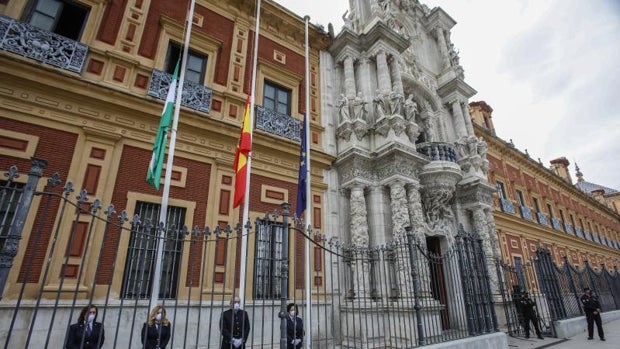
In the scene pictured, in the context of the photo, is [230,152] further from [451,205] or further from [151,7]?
[451,205]

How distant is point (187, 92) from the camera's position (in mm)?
8750

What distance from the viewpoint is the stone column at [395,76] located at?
11.5 metres

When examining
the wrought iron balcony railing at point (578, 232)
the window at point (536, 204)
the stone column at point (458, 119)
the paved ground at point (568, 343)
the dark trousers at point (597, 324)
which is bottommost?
the paved ground at point (568, 343)

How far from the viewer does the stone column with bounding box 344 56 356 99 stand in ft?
38.0

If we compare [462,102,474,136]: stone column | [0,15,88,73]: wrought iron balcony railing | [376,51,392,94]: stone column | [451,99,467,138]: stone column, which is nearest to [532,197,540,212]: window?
[462,102,474,136]: stone column

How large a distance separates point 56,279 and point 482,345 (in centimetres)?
855

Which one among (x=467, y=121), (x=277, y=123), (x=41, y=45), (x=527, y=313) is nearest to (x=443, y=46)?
(x=467, y=121)

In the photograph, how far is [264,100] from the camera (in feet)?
35.2

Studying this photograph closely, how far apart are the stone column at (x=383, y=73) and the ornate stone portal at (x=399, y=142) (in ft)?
0.12

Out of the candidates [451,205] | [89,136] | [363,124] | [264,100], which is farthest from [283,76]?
[451,205]

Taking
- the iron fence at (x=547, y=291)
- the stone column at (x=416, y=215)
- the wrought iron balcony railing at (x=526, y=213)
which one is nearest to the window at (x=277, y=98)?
the stone column at (x=416, y=215)

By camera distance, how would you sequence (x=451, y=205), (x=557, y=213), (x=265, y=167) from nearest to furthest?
(x=265, y=167), (x=451, y=205), (x=557, y=213)

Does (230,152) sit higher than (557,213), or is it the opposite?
(557,213)

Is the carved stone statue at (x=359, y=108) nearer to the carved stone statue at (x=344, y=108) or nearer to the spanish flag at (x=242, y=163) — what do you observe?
the carved stone statue at (x=344, y=108)
